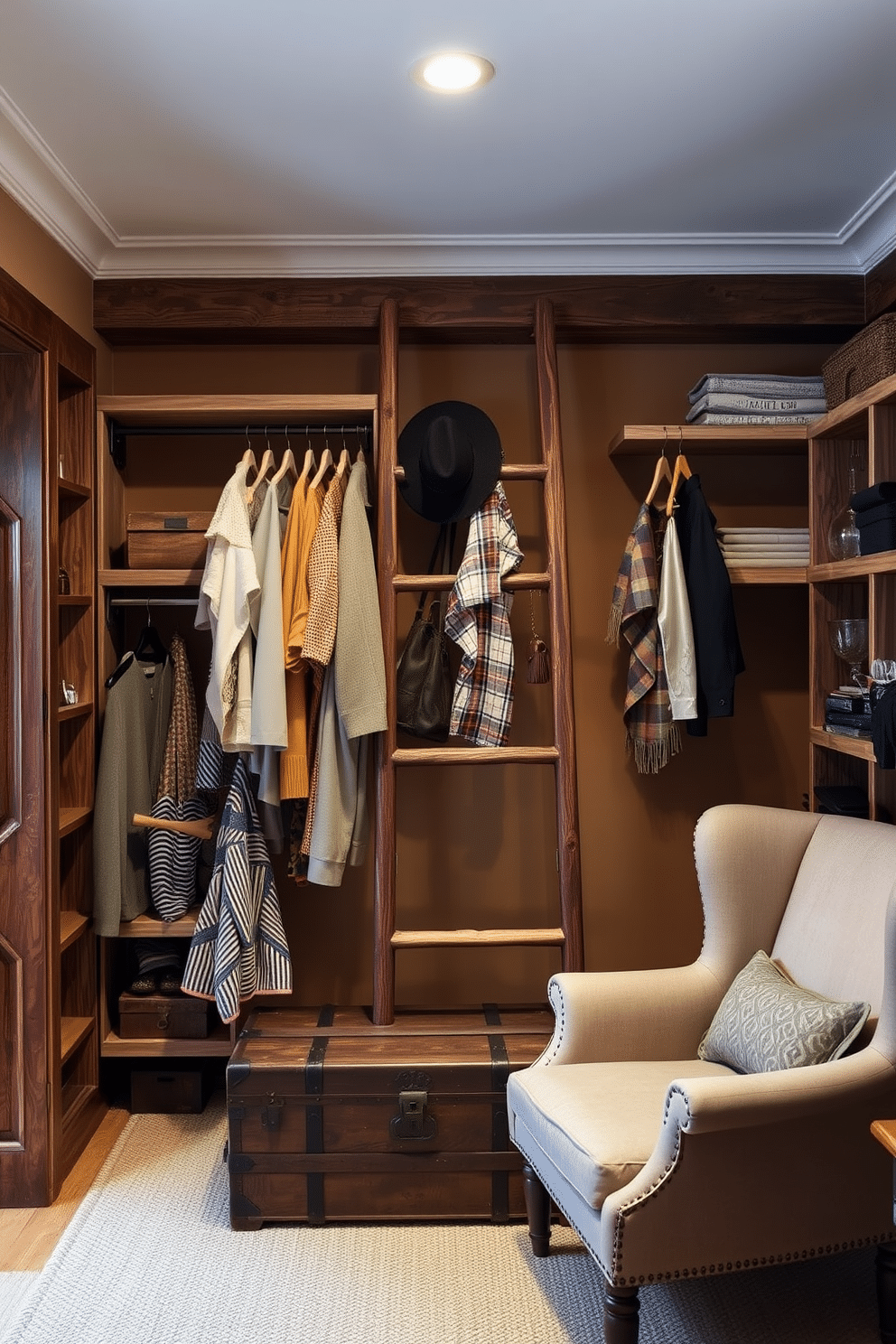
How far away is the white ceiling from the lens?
82.2 inches

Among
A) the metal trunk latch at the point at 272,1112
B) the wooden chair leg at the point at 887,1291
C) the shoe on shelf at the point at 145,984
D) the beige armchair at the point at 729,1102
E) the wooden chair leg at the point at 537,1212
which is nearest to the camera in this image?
the beige armchair at the point at 729,1102

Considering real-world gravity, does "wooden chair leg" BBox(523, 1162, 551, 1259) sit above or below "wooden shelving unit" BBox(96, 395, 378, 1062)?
below

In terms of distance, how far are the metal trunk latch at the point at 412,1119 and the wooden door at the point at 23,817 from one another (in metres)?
0.86

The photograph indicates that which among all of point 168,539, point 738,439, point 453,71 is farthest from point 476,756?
point 453,71

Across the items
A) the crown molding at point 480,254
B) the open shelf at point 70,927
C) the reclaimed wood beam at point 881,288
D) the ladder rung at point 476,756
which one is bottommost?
the open shelf at point 70,927

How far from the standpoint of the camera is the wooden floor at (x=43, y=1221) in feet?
8.19

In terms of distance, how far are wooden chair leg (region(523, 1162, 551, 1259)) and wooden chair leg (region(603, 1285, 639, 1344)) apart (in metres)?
0.46

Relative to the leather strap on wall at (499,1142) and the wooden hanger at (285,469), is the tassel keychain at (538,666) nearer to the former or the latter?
the wooden hanger at (285,469)

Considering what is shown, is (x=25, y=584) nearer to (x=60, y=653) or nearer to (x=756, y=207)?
(x=60, y=653)

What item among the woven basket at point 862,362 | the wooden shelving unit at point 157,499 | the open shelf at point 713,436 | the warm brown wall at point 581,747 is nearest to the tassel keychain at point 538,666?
the warm brown wall at point 581,747

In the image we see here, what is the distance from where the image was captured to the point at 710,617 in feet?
10.1

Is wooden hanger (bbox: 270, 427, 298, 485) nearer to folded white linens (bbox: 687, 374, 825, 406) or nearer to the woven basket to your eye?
folded white linens (bbox: 687, 374, 825, 406)

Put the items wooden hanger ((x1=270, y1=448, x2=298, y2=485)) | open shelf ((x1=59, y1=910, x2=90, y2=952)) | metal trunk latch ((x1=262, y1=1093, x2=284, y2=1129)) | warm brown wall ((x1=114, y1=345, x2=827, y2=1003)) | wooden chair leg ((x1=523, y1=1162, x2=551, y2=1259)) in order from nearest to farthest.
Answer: wooden chair leg ((x1=523, y1=1162, x2=551, y2=1259)), metal trunk latch ((x1=262, y1=1093, x2=284, y2=1129)), open shelf ((x1=59, y1=910, x2=90, y2=952)), wooden hanger ((x1=270, y1=448, x2=298, y2=485)), warm brown wall ((x1=114, y1=345, x2=827, y2=1003))

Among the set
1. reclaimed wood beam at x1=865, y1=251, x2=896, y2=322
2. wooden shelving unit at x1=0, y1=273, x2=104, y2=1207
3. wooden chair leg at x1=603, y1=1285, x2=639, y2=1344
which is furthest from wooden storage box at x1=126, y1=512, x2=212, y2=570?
wooden chair leg at x1=603, y1=1285, x2=639, y2=1344
